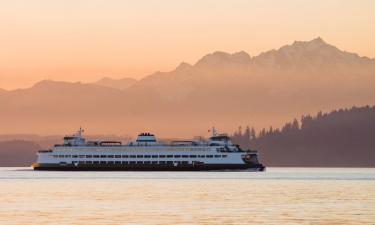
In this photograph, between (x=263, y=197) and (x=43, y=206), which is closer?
(x=43, y=206)

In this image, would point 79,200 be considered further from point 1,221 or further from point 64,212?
point 1,221

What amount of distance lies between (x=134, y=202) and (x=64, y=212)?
1709 cm

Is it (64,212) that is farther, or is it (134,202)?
(134,202)

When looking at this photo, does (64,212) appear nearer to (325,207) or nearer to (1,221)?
(1,221)

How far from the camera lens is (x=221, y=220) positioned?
7544 cm

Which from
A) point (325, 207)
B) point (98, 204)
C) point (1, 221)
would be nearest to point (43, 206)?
point (98, 204)

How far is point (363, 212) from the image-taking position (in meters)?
84.4

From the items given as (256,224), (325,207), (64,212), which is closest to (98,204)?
(64,212)

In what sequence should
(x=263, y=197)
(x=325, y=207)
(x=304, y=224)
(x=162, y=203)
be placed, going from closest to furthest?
1. (x=304, y=224)
2. (x=325, y=207)
3. (x=162, y=203)
4. (x=263, y=197)

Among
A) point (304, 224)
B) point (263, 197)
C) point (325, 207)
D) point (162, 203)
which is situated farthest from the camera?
point (263, 197)

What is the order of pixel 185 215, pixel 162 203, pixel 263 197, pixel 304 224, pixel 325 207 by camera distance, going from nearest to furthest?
pixel 304 224 < pixel 185 215 < pixel 325 207 < pixel 162 203 < pixel 263 197

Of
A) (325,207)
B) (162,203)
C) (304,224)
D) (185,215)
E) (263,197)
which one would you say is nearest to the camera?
(304,224)

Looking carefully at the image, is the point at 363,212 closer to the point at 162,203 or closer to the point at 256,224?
the point at 256,224

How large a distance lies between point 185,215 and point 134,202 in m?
20.7
